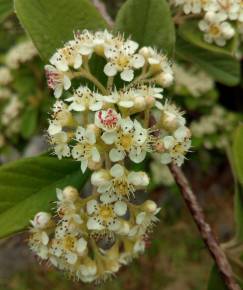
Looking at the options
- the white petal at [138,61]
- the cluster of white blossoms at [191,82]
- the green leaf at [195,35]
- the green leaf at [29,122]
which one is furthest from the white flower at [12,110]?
the white petal at [138,61]

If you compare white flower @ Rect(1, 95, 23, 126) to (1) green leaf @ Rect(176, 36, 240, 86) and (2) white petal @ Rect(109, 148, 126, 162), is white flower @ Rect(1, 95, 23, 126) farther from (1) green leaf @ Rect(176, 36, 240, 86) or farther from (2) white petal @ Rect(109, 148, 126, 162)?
(2) white petal @ Rect(109, 148, 126, 162)

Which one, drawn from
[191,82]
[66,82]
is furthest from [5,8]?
[191,82]

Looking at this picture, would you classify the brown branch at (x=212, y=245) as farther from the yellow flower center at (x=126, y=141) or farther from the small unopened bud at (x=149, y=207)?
the yellow flower center at (x=126, y=141)

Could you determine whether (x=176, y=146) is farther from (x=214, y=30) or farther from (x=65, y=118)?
(x=214, y=30)

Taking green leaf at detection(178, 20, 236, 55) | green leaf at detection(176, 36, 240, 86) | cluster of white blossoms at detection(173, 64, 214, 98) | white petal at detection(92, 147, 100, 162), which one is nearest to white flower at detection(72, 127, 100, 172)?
white petal at detection(92, 147, 100, 162)

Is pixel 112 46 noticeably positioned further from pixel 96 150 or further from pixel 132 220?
pixel 132 220

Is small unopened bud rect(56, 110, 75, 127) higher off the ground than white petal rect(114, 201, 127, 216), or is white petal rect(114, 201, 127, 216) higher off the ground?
small unopened bud rect(56, 110, 75, 127)

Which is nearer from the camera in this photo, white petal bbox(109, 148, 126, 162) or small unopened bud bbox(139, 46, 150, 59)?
white petal bbox(109, 148, 126, 162)

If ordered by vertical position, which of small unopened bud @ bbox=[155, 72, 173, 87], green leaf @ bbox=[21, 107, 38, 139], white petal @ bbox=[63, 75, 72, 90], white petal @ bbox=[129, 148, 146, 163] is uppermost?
white petal @ bbox=[63, 75, 72, 90]
